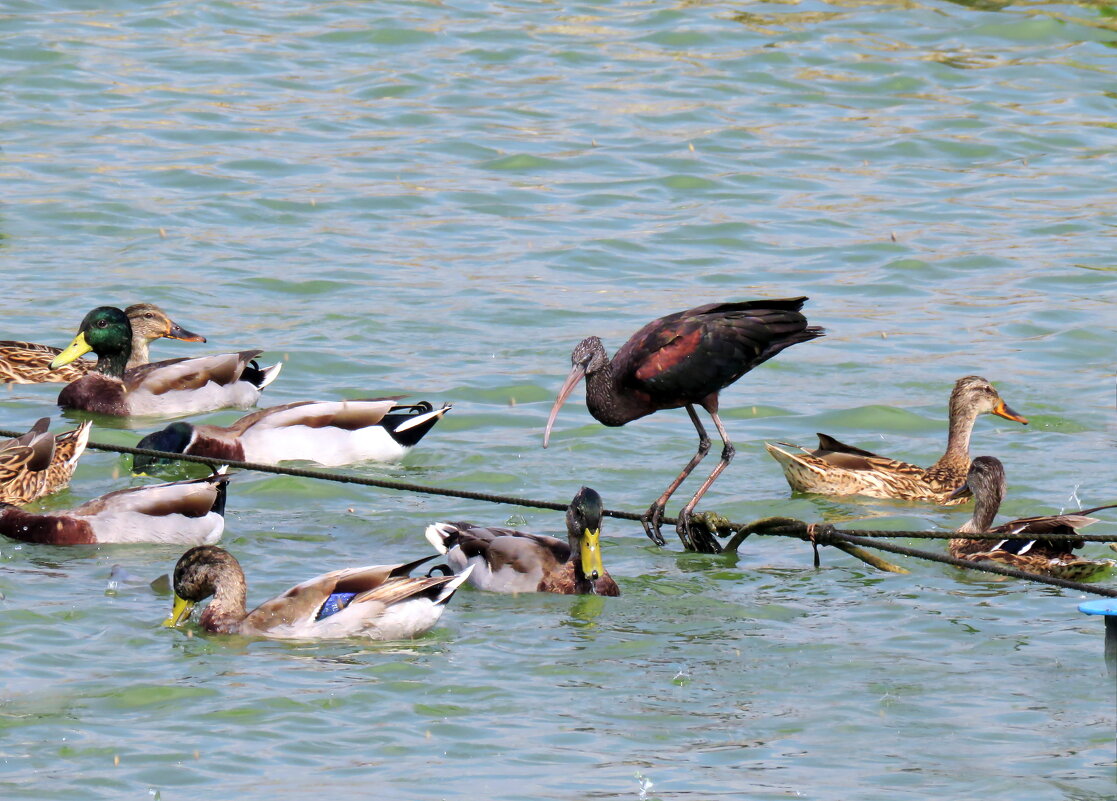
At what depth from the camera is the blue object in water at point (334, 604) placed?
8.72 m

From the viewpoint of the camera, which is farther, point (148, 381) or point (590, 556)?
point (148, 381)

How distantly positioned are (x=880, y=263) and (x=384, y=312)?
14.5 ft

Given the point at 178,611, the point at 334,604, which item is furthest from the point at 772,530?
the point at 178,611

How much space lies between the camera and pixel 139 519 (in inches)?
413

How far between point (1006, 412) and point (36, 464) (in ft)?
19.4

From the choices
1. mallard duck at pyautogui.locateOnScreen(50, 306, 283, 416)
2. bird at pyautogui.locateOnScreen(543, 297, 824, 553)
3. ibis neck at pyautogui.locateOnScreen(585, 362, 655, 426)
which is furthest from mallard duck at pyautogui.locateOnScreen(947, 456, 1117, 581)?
mallard duck at pyautogui.locateOnScreen(50, 306, 283, 416)

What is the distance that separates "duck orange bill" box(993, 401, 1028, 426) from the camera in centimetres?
1231

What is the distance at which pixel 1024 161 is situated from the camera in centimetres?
2002

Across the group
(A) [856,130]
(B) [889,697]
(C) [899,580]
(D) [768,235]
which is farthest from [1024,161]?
(B) [889,697]

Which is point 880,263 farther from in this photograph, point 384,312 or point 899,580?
point 899,580

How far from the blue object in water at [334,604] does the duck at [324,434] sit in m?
3.68

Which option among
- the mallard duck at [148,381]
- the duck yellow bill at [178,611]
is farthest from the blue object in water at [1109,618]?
the mallard duck at [148,381]

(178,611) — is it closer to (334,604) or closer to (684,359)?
(334,604)

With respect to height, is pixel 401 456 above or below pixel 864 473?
below
